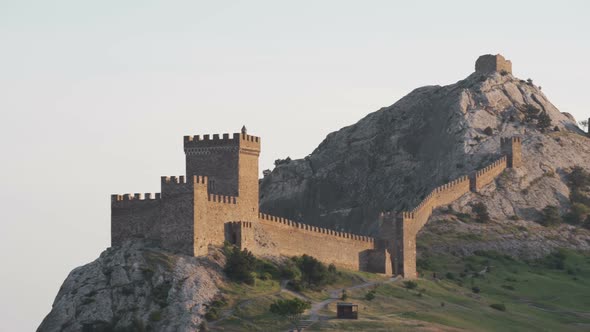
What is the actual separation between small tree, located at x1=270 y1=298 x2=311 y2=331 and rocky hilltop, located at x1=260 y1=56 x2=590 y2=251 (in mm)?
68982

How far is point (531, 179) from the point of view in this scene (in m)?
180

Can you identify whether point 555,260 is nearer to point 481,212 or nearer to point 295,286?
point 481,212

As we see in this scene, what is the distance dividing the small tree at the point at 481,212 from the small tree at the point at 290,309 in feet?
201

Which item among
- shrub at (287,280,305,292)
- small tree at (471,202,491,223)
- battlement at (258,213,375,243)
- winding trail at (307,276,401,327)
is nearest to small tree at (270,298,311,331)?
winding trail at (307,276,401,327)

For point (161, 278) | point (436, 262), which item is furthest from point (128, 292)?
point (436, 262)

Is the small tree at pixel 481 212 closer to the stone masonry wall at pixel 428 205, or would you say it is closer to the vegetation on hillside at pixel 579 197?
the stone masonry wall at pixel 428 205

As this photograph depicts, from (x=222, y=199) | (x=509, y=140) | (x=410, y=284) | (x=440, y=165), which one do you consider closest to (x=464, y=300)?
(x=410, y=284)

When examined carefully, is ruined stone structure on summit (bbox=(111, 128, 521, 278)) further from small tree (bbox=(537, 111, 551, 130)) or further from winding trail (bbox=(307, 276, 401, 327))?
small tree (bbox=(537, 111, 551, 130))

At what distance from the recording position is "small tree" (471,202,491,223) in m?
166

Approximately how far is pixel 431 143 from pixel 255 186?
74.3m

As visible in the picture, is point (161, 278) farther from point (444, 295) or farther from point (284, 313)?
point (444, 295)

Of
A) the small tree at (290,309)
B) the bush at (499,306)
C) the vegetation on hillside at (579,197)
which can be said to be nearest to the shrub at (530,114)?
the vegetation on hillside at (579,197)

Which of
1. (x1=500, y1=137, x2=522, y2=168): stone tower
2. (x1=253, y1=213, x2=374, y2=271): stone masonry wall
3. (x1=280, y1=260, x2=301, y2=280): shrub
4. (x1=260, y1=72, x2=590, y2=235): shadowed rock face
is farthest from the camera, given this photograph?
(x1=260, y1=72, x2=590, y2=235): shadowed rock face

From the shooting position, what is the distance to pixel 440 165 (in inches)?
7362
